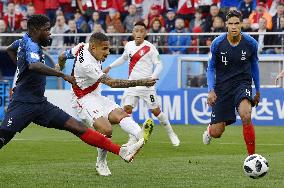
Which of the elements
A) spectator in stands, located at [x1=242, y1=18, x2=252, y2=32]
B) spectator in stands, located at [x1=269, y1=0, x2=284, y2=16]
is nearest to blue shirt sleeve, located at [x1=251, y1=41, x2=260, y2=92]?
spectator in stands, located at [x1=242, y1=18, x2=252, y2=32]

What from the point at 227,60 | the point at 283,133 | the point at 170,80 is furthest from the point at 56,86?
the point at 227,60

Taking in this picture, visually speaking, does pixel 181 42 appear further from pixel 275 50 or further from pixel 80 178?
pixel 80 178

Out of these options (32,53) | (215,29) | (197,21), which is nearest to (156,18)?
(197,21)

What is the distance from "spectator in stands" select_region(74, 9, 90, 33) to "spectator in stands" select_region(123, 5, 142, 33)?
123 centimetres

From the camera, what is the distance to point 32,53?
11422mm

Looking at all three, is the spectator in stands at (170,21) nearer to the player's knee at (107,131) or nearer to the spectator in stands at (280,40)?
the spectator in stands at (280,40)

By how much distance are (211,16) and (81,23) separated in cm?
450

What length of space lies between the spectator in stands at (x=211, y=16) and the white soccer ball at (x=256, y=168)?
1491 centimetres

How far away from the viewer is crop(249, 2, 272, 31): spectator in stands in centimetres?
2575

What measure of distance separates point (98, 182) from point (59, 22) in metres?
17.5

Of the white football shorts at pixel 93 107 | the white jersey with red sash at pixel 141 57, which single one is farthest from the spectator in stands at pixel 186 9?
the white football shorts at pixel 93 107

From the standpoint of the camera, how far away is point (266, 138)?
20.2 meters

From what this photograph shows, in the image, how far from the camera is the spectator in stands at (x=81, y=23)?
28516mm

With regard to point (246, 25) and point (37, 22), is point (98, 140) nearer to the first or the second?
point (37, 22)
